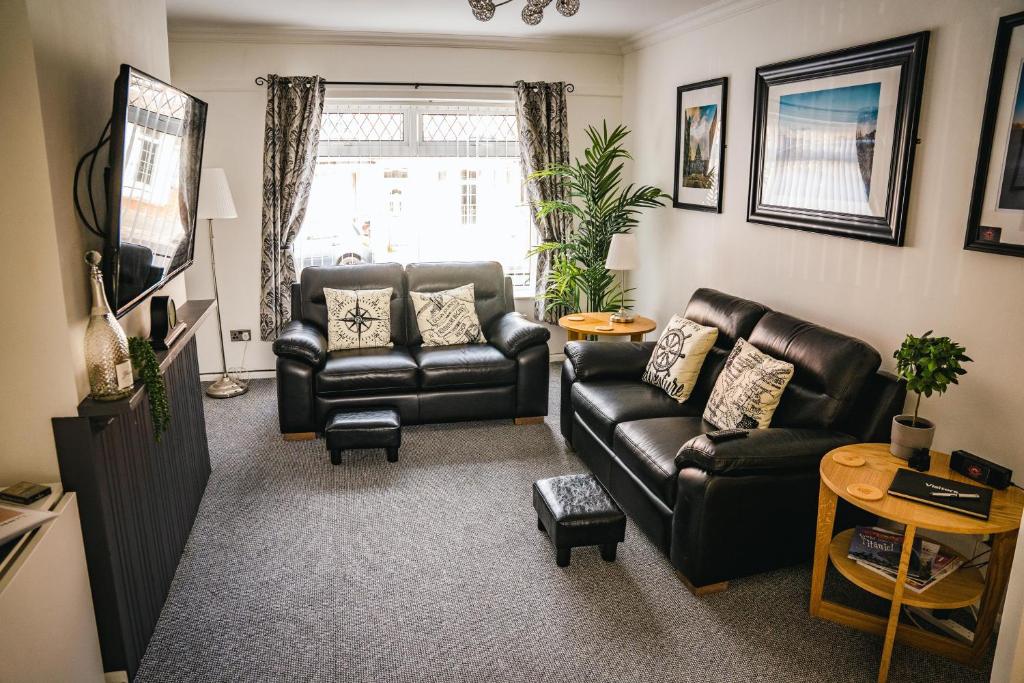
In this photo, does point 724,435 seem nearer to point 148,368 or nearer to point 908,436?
point 908,436

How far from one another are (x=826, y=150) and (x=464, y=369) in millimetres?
2389

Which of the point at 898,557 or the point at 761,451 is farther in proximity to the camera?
the point at 761,451

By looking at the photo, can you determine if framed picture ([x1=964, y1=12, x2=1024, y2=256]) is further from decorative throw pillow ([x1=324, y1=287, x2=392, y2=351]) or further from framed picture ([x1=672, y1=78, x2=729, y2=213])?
decorative throw pillow ([x1=324, y1=287, x2=392, y2=351])

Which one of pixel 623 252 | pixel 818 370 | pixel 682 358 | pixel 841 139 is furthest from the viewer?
pixel 623 252

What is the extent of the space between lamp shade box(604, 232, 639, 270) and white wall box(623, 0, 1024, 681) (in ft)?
1.46

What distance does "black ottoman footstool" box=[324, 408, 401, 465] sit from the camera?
396 centimetres

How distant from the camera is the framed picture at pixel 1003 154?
2510 mm

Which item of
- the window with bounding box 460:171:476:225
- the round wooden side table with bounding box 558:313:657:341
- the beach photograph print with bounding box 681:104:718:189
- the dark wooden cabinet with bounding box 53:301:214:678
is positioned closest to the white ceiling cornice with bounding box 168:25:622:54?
the window with bounding box 460:171:476:225

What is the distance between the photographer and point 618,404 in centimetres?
366

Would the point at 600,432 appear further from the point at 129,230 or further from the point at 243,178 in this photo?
the point at 243,178

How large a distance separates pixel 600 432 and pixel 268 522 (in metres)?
1.69

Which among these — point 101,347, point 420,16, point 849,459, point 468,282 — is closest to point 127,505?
point 101,347

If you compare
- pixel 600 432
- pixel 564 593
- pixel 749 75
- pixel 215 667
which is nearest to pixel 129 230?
pixel 215 667

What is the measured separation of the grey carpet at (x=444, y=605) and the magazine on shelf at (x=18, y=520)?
787mm
